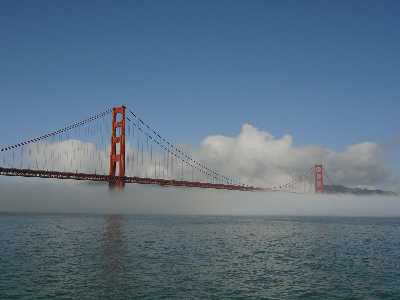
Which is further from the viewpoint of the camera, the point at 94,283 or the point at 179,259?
the point at 179,259

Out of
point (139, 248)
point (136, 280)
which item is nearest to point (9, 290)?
point (136, 280)

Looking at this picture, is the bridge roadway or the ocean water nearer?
the ocean water

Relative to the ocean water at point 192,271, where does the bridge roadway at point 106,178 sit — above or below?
above

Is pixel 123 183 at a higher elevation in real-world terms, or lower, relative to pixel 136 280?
higher

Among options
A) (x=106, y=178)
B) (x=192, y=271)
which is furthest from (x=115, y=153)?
(x=192, y=271)

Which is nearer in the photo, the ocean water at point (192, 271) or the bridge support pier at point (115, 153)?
the ocean water at point (192, 271)

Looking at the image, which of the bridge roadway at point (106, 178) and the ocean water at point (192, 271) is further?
the bridge roadway at point (106, 178)

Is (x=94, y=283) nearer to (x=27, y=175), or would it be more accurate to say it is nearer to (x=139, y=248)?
(x=139, y=248)

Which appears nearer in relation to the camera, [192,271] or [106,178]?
[192,271]

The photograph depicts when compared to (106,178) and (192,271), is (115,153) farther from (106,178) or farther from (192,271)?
(192,271)

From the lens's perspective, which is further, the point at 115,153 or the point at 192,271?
the point at 115,153

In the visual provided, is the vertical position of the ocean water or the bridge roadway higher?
the bridge roadway

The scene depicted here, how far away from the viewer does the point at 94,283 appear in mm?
20422

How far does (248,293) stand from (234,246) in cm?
1803
